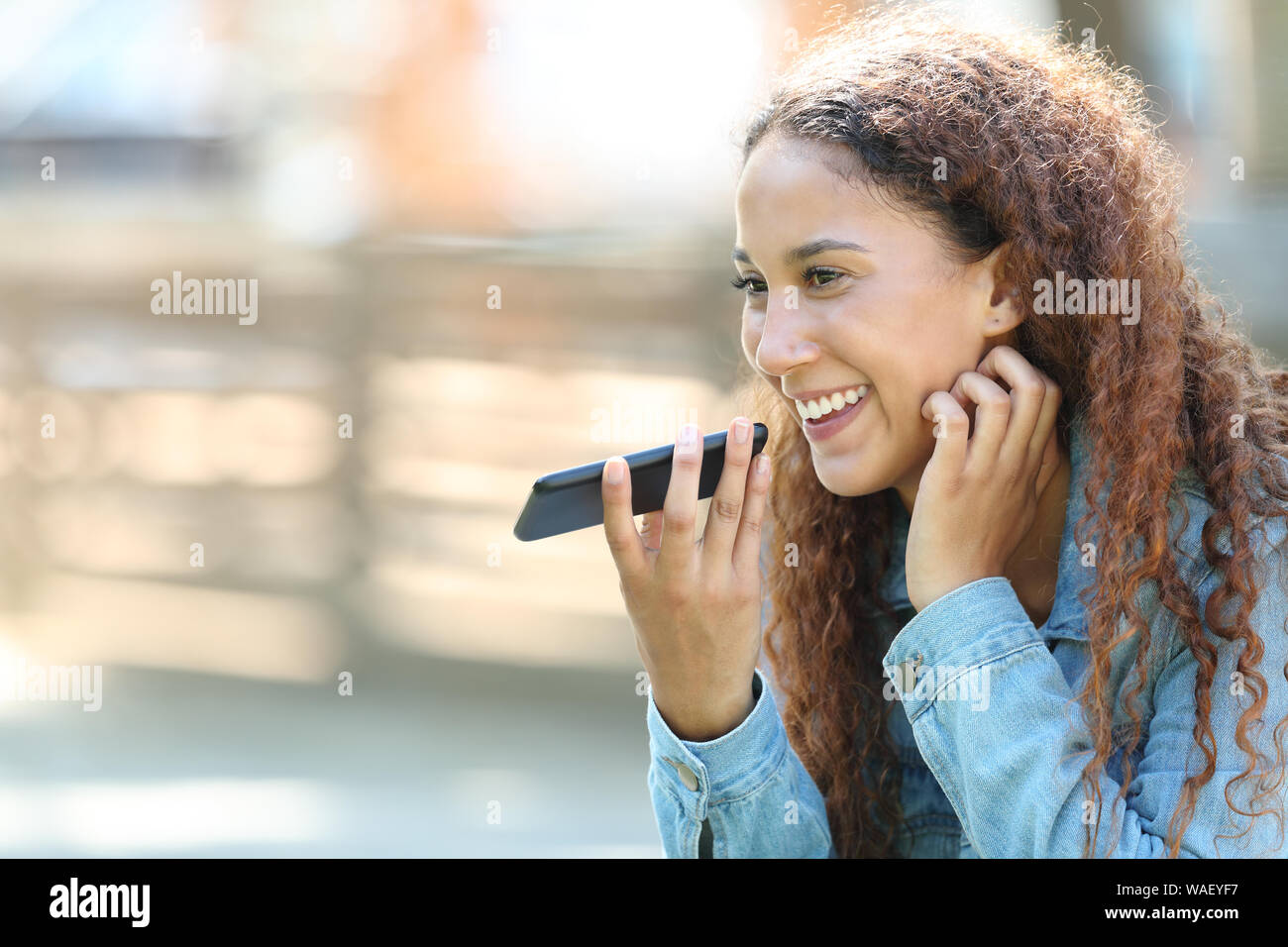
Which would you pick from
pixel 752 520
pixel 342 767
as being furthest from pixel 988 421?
pixel 342 767

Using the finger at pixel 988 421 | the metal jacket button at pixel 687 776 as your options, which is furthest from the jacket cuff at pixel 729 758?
the finger at pixel 988 421

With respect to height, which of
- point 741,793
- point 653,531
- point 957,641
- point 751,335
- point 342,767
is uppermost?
point 751,335

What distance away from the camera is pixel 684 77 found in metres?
3.52

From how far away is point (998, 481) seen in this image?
128cm

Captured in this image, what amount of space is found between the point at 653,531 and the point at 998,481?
384 mm

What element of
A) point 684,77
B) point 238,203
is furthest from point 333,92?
point 684,77

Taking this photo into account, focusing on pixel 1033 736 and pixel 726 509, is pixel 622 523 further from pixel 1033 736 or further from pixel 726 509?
pixel 1033 736

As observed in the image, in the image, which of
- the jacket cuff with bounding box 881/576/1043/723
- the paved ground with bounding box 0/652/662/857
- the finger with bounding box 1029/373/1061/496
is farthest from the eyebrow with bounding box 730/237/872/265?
the paved ground with bounding box 0/652/662/857

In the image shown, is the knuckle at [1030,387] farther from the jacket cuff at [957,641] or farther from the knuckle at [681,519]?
the knuckle at [681,519]

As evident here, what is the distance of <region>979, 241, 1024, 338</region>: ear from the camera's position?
1.34 m

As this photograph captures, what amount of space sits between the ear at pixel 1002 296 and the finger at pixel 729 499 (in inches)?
11.8

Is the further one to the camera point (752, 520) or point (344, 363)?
point (344, 363)

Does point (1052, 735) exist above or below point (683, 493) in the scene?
below

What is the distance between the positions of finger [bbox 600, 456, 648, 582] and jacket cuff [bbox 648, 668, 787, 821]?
0.21 metres
